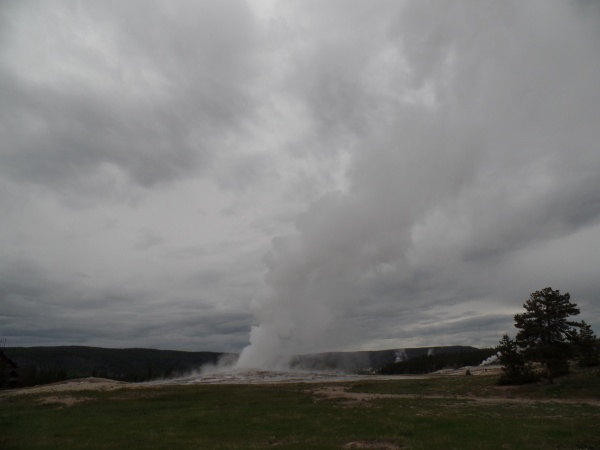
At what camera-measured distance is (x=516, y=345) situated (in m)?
48.5

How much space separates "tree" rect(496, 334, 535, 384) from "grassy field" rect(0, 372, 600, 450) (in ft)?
15.6

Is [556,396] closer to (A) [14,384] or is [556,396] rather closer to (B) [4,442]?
(B) [4,442]

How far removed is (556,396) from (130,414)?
37.8 m

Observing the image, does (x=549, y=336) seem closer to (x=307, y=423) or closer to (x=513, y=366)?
(x=513, y=366)

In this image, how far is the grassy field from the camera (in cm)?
1995

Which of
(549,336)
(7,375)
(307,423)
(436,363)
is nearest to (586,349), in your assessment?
(549,336)

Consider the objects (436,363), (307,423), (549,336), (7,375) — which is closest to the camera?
(307,423)

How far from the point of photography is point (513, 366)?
49.0m

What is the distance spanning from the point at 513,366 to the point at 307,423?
33.4 metres

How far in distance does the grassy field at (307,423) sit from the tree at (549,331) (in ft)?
8.53

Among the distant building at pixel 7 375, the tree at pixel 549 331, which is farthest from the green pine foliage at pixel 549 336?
the distant building at pixel 7 375

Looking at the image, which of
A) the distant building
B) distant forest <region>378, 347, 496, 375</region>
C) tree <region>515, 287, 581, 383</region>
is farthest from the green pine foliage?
distant forest <region>378, 347, 496, 375</region>

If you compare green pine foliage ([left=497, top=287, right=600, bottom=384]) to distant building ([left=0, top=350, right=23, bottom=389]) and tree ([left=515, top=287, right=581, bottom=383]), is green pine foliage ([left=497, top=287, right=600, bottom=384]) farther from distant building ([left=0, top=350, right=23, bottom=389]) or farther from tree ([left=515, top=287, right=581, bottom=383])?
distant building ([left=0, top=350, right=23, bottom=389])

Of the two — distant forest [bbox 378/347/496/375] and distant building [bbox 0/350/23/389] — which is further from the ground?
distant forest [bbox 378/347/496/375]
